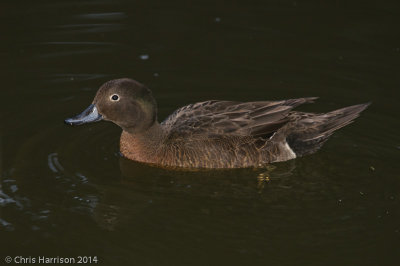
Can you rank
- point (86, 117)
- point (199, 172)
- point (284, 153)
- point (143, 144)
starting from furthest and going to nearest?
point (284, 153) < point (143, 144) < point (86, 117) < point (199, 172)

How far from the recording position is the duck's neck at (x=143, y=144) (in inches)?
328

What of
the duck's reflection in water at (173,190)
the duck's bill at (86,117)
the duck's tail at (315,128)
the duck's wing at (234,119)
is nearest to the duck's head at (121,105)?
the duck's bill at (86,117)

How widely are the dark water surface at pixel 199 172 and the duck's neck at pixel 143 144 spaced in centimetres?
15

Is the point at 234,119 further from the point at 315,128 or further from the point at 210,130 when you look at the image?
the point at 315,128

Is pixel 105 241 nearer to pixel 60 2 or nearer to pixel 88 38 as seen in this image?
pixel 88 38

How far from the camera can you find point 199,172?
811cm

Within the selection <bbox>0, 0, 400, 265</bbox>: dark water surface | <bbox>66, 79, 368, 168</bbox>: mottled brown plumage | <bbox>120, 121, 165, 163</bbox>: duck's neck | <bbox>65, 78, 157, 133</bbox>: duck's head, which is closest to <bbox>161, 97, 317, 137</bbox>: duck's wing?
<bbox>66, 79, 368, 168</bbox>: mottled brown plumage

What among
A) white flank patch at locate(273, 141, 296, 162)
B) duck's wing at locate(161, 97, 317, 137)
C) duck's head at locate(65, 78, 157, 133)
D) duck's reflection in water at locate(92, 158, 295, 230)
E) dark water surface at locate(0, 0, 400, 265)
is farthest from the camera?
white flank patch at locate(273, 141, 296, 162)

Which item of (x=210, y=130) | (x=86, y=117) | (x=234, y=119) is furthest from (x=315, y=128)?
(x=86, y=117)

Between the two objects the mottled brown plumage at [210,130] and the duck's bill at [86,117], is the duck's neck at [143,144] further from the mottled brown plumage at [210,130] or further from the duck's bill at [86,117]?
the duck's bill at [86,117]

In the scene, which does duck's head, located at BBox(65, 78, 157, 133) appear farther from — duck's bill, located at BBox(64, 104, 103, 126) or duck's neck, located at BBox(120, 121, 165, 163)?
duck's neck, located at BBox(120, 121, 165, 163)

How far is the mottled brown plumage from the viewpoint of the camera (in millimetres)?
8195

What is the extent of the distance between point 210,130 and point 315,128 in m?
1.28

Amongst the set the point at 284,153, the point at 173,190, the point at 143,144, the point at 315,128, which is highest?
the point at 315,128
